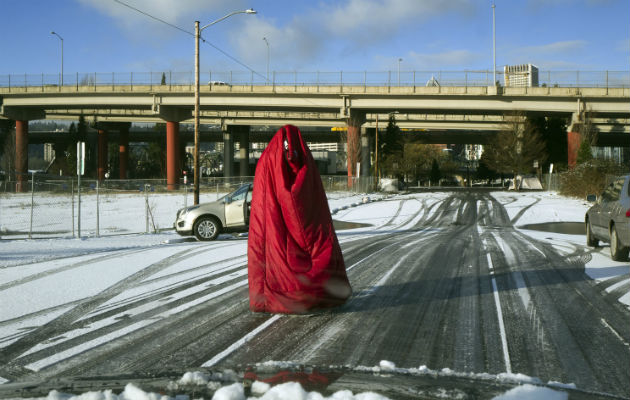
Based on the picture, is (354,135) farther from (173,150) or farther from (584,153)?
(584,153)

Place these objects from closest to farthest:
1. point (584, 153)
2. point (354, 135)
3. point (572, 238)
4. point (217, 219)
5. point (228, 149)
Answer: point (217, 219)
point (572, 238)
point (584, 153)
point (354, 135)
point (228, 149)

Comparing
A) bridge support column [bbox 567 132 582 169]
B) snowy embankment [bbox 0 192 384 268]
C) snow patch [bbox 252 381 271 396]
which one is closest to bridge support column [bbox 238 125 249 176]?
bridge support column [bbox 567 132 582 169]

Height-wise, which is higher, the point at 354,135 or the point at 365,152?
the point at 354,135

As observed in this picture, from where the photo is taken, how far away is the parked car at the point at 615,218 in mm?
10719

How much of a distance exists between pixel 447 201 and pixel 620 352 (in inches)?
1219

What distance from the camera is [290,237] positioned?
20.7 ft

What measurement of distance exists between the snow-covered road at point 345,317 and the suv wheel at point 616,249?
28 centimetres

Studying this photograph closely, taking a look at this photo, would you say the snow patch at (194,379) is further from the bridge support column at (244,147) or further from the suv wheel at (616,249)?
the bridge support column at (244,147)

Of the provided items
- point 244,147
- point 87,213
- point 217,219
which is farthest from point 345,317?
point 244,147

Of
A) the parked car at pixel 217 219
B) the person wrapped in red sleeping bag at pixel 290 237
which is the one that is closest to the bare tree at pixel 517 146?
the parked car at pixel 217 219

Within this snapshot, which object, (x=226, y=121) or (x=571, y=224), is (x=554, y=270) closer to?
(x=571, y=224)

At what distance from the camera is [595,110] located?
47.1 meters

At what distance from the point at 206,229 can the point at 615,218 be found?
34.6 feet

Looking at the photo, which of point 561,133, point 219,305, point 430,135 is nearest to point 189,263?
point 219,305
